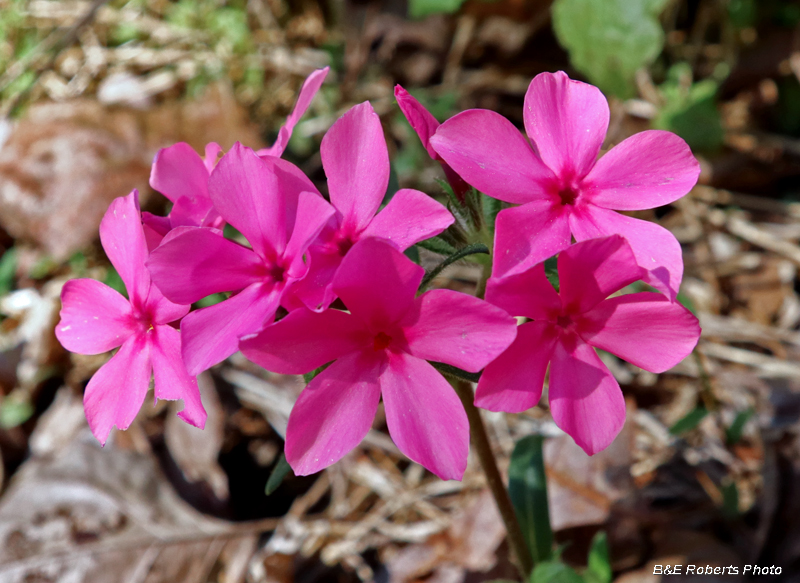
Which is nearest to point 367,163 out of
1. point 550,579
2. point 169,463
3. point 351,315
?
point 351,315

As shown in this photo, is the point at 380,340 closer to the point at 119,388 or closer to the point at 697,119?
the point at 119,388

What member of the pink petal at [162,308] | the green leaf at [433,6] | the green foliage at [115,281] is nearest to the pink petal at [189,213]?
the pink petal at [162,308]

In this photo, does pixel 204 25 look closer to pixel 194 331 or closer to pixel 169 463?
pixel 169 463

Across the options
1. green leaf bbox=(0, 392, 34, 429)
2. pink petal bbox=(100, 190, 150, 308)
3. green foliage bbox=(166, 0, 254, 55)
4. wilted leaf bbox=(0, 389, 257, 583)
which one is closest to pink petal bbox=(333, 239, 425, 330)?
pink petal bbox=(100, 190, 150, 308)

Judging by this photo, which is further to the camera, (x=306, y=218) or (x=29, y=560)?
(x=29, y=560)

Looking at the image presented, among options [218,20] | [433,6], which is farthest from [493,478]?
[218,20]

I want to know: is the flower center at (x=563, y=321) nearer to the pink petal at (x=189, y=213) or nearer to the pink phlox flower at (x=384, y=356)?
the pink phlox flower at (x=384, y=356)
